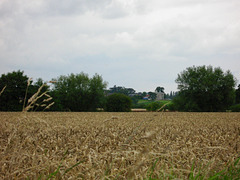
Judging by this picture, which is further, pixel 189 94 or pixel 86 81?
pixel 86 81

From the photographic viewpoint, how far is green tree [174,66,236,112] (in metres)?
55.1

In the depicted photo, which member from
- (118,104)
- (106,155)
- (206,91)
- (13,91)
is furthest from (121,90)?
(106,155)

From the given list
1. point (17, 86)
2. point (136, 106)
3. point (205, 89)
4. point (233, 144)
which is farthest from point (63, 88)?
point (233, 144)

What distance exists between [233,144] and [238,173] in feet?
8.78

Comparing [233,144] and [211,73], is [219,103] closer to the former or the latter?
[211,73]

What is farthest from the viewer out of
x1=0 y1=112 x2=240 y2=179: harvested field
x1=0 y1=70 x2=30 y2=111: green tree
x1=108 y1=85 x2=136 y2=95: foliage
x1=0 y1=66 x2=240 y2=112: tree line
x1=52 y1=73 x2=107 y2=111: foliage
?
x1=108 y1=85 x2=136 y2=95: foliage

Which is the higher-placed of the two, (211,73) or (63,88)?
(211,73)

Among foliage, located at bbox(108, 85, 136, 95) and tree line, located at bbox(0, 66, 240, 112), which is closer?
tree line, located at bbox(0, 66, 240, 112)

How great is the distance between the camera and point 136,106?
8356 centimetres

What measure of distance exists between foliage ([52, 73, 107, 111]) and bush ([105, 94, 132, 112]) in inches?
92.1

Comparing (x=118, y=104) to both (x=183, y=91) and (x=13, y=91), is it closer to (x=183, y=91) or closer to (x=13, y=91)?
(x=183, y=91)

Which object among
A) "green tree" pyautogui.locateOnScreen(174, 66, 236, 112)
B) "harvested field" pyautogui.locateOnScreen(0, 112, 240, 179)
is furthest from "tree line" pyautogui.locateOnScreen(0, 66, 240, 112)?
"harvested field" pyautogui.locateOnScreen(0, 112, 240, 179)

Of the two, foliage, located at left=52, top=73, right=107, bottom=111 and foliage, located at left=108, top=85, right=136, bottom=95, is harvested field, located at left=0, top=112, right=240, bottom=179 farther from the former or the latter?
foliage, located at left=108, top=85, right=136, bottom=95

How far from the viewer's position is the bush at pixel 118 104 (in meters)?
62.7
